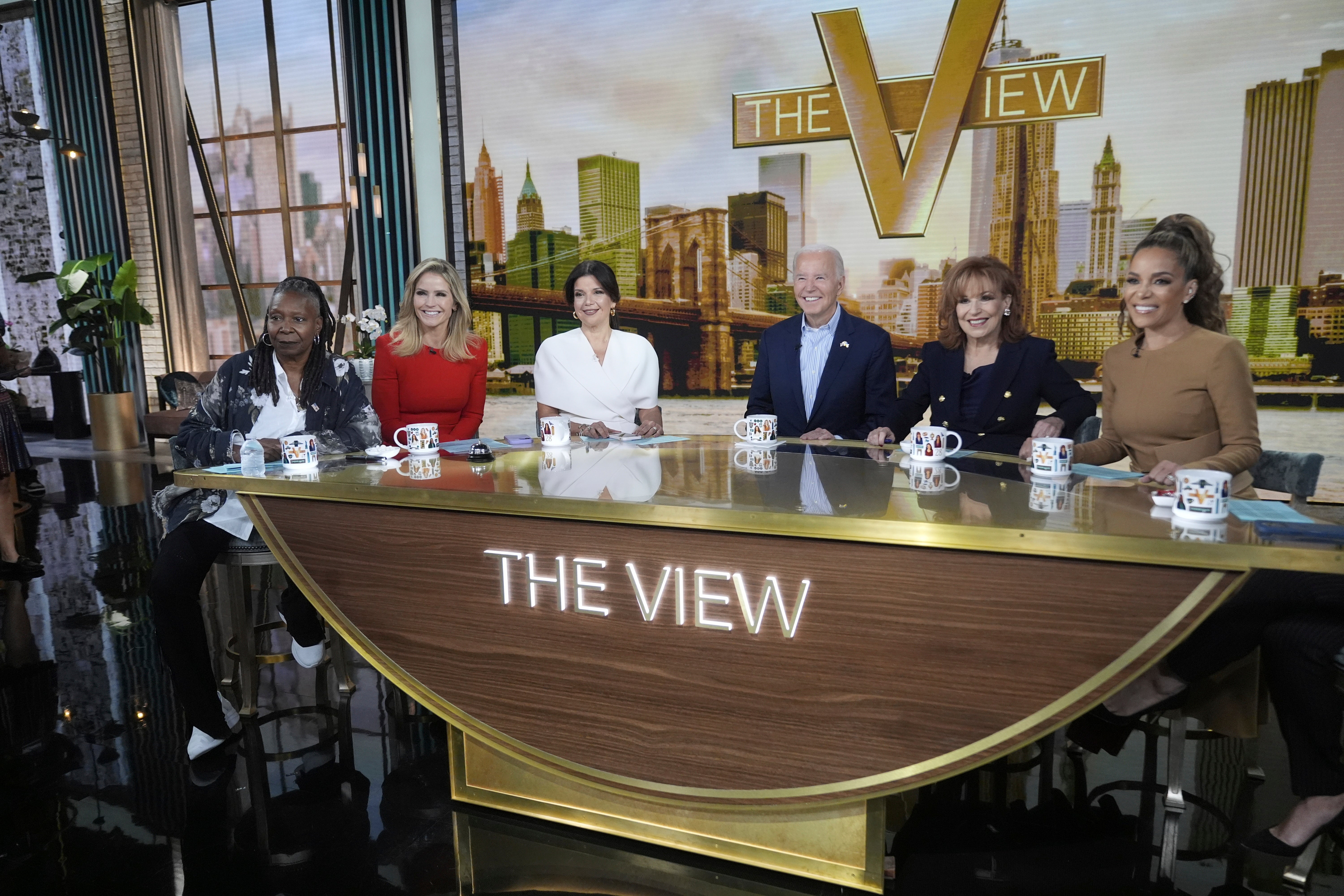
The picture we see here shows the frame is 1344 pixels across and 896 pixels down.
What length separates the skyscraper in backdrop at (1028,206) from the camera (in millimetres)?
4504

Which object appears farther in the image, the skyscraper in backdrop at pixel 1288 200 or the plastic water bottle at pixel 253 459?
the skyscraper in backdrop at pixel 1288 200

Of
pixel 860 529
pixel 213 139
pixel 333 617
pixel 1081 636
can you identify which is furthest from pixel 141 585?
pixel 213 139

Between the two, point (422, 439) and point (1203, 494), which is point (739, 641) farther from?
point (422, 439)

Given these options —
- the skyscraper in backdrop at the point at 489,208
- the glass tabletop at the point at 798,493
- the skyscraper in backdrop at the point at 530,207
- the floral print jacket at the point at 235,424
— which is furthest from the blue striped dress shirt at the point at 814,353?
the skyscraper in backdrop at the point at 489,208

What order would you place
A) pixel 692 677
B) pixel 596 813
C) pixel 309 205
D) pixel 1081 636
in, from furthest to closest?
pixel 309 205 → pixel 596 813 → pixel 692 677 → pixel 1081 636

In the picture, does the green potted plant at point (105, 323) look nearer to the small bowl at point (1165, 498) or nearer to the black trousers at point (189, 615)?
the black trousers at point (189, 615)

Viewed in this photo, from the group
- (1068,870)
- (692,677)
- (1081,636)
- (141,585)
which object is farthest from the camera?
(141,585)

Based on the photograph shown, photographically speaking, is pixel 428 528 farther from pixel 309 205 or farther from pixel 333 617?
pixel 309 205

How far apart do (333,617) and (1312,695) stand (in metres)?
1.92

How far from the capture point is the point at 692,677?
150 centimetres

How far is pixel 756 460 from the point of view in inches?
74.8

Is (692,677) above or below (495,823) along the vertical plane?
above

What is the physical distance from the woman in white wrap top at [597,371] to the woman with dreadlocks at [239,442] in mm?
682

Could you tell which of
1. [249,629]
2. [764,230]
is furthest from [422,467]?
[764,230]
